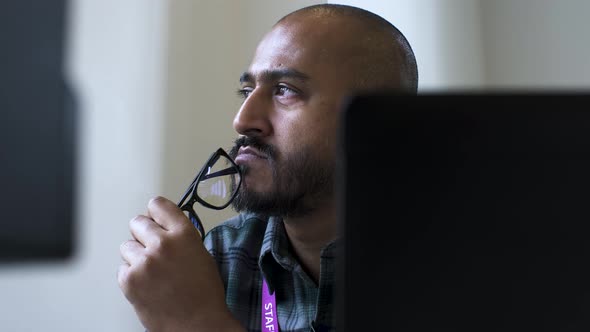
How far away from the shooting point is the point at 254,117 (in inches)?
48.1

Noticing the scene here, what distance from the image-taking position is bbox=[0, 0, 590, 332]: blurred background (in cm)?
139

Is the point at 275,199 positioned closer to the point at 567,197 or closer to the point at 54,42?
the point at 567,197

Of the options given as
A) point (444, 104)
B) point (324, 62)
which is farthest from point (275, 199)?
point (444, 104)

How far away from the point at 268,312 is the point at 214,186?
10.8 inches

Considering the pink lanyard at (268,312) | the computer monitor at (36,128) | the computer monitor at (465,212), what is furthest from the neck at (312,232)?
the computer monitor at (36,128)

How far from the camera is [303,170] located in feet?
4.03

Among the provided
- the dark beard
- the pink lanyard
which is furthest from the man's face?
the pink lanyard

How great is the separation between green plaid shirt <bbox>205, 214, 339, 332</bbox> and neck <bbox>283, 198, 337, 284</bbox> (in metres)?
0.03

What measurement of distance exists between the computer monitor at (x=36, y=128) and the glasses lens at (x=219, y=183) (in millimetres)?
833

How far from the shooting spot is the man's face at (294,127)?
122 centimetres

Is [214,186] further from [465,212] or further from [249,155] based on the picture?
[465,212]

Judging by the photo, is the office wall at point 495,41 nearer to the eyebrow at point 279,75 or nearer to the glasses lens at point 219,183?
the eyebrow at point 279,75

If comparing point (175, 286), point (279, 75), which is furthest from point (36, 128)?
point (279, 75)

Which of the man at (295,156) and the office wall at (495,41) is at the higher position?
the office wall at (495,41)
